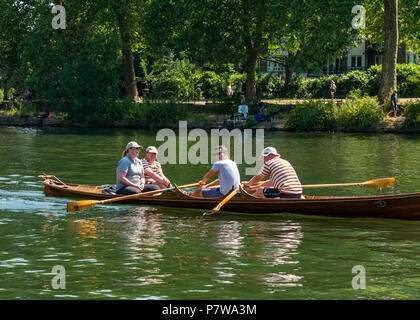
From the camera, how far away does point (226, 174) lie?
1666 centimetres

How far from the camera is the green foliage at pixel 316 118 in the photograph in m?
44.7

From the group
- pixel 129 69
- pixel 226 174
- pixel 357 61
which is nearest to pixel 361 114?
pixel 129 69

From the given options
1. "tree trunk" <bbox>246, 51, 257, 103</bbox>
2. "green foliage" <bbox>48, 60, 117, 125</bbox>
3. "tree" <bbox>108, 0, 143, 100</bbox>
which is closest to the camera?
"tree" <bbox>108, 0, 143, 100</bbox>

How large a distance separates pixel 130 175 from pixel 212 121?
30171 mm

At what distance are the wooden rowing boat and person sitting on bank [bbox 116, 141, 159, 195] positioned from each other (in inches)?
11.3

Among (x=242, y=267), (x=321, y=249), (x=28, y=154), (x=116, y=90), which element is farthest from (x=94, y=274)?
(x=116, y=90)

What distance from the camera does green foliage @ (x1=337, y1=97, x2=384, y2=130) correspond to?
142ft

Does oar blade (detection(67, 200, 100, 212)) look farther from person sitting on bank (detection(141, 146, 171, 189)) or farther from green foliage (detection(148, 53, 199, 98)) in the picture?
green foliage (detection(148, 53, 199, 98))

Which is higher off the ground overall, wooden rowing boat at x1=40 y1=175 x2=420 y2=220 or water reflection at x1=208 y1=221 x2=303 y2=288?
wooden rowing boat at x1=40 y1=175 x2=420 y2=220

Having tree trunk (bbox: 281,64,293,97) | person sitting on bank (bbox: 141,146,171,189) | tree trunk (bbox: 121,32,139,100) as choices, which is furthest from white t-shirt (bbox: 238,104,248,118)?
person sitting on bank (bbox: 141,146,171,189)

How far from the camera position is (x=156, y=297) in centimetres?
1040

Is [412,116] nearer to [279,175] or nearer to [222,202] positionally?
[279,175]

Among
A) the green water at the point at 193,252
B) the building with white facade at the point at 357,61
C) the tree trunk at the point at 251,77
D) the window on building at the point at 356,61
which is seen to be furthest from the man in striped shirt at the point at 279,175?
the window on building at the point at 356,61

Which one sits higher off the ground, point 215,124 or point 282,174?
point 215,124
